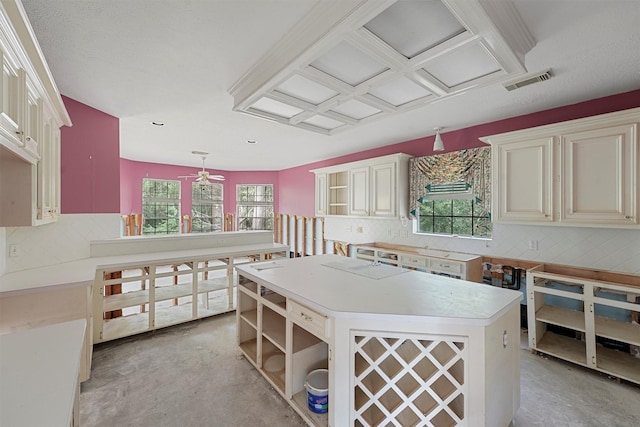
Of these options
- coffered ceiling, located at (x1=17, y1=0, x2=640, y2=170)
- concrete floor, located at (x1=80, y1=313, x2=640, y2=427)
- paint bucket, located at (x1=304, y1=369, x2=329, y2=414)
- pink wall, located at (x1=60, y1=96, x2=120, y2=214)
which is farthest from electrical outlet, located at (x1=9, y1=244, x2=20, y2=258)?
paint bucket, located at (x1=304, y1=369, x2=329, y2=414)

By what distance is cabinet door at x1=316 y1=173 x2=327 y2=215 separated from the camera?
539cm

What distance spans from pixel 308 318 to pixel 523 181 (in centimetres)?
270

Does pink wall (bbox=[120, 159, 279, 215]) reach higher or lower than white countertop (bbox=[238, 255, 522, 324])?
higher

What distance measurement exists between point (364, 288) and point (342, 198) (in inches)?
143

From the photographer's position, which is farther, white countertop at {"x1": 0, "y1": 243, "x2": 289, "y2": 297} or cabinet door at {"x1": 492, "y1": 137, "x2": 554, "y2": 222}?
cabinet door at {"x1": 492, "y1": 137, "x2": 554, "y2": 222}

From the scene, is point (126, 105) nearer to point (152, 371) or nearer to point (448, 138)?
point (152, 371)

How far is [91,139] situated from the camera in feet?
9.77

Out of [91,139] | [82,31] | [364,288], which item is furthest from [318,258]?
[91,139]

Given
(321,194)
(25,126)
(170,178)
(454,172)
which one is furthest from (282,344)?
(170,178)

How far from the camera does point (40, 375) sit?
0.95m

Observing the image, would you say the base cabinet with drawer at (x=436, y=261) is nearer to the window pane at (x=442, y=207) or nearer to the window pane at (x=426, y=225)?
the window pane at (x=426, y=225)

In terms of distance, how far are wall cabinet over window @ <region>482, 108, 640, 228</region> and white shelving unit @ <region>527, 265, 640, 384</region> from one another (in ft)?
1.88

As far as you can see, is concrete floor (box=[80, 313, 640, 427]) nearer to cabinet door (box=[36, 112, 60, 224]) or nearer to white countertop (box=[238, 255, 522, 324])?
white countertop (box=[238, 255, 522, 324])

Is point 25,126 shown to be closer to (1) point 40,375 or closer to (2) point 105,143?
(1) point 40,375
